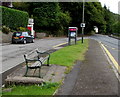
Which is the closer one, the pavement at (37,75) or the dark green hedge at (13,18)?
the pavement at (37,75)

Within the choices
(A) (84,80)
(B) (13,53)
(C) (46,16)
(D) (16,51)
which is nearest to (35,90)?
(A) (84,80)

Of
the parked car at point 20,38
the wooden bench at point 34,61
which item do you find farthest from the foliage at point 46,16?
the wooden bench at point 34,61

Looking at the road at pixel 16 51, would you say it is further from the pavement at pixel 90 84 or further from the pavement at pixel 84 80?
the pavement at pixel 90 84

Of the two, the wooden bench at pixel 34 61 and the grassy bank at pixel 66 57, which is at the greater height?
the wooden bench at pixel 34 61

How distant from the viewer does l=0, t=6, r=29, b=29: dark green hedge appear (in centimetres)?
2921

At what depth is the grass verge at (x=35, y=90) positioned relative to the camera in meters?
5.87

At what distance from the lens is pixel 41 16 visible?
45.6 m

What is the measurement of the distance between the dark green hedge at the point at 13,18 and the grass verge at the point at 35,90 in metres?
23.4

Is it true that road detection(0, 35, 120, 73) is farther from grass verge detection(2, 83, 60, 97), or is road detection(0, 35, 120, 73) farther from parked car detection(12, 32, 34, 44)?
grass verge detection(2, 83, 60, 97)


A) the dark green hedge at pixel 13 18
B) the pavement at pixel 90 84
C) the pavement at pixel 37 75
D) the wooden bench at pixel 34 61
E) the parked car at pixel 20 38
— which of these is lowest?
the pavement at pixel 90 84

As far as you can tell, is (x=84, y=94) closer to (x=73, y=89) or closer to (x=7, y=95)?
(x=73, y=89)

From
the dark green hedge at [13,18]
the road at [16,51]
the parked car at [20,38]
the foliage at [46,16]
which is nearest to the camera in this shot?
the road at [16,51]

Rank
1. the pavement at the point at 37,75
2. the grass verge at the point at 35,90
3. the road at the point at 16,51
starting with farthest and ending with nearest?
the road at the point at 16,51
the pavement at the point at 37,75
the grass verge at the point at 35,90

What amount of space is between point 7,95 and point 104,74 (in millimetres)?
4069
